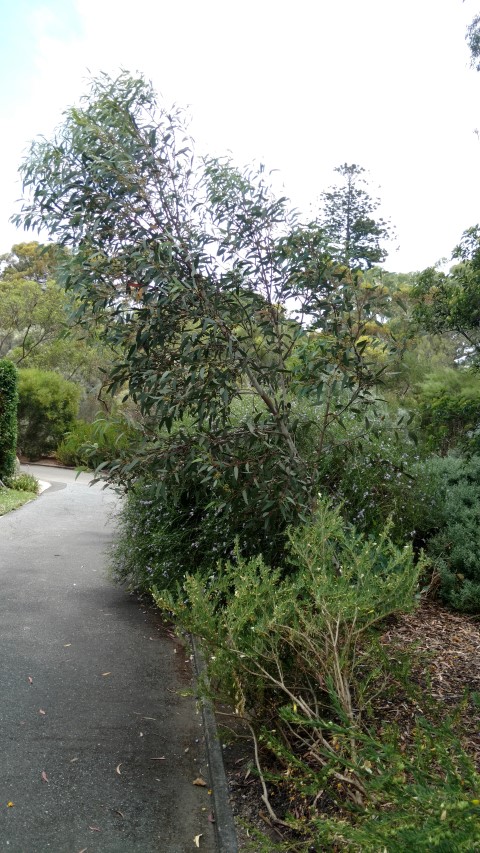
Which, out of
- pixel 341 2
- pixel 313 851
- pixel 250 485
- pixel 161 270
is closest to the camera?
pixel 313 851

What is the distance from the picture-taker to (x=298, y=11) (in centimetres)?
751

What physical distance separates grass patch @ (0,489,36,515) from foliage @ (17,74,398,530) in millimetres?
8710

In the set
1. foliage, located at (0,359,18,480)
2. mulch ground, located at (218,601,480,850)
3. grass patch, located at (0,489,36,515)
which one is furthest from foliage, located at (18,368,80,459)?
mulch ground, located at (218,601,480,850)

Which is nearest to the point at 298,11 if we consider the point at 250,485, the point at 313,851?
the point at 250,485

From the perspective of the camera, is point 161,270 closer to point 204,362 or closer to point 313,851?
point 204,362

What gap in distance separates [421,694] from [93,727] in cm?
208

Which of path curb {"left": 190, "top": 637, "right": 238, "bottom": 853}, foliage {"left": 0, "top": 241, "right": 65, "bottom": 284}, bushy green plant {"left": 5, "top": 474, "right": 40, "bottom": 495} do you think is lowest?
path curb {"left": 190, "top": 637, "right": 238, "bottom": 853}

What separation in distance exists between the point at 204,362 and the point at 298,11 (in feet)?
14.7

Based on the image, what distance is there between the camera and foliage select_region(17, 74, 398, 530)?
5.37 meters

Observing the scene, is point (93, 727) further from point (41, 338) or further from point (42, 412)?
point (41, 338)

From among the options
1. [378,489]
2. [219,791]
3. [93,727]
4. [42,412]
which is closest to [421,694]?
[219,791]

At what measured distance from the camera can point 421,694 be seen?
12.0ft

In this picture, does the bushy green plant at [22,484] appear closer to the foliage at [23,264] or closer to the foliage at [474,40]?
the foliage at [474,40]

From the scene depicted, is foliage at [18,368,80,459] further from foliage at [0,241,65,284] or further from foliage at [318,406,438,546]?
foliage at [318,406,438,546]
